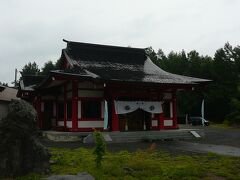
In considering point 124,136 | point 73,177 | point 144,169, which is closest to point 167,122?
point 124,136

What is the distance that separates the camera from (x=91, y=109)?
24156 mm

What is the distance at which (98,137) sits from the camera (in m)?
9.95

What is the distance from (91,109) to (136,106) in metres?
2.95

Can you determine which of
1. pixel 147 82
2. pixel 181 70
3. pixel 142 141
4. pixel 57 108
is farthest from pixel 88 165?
pixel 181 70

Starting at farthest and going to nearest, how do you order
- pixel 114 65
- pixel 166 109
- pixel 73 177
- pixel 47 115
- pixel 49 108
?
pixel 49 108 → pixel 47 115 → pixel 114 65 → pixel 166 109 → pixel 73 177

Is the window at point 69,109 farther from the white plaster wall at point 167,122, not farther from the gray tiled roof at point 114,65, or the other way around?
the white plaster wall at point 167,122

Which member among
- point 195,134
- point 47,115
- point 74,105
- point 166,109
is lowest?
point 195,134

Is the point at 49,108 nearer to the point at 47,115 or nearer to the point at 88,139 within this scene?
the point at 47,115

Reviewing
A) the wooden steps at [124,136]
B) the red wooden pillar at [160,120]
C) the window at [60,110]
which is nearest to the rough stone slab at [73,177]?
the wooden steps at [124,136]

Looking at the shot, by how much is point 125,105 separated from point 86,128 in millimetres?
2901

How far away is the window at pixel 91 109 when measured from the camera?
78.4ft

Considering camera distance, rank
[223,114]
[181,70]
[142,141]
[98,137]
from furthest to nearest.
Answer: [181,70], [223,114], [142,141], [98,137]

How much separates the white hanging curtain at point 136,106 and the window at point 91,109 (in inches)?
54.8

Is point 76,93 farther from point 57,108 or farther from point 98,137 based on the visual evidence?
point 98,137
